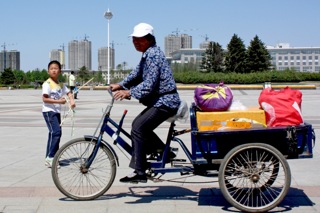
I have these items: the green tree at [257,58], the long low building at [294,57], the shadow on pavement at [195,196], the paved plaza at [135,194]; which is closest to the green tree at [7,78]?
the green tree at [257,58]

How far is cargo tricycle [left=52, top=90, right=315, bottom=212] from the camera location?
518 cm

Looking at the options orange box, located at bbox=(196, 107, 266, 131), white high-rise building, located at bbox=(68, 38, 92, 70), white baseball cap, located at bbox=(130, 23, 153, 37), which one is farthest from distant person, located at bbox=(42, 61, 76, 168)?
white high-rise building, located at bbox=(68, 38, 92, 70)

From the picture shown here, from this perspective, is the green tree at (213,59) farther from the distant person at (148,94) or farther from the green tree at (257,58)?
the distant person at (148,94)

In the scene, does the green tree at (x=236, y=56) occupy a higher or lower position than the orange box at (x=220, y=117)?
higher

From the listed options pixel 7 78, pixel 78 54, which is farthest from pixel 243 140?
pixel 78 54

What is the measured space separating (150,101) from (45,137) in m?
6.33

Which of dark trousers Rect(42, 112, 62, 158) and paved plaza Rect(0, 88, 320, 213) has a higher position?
dark trousers Rect(42, 112, 62, 158)

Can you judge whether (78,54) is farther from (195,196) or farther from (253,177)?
(253,177)

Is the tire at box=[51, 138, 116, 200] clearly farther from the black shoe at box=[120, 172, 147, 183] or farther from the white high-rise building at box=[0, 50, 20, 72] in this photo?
the white high-rise building at box=[0, 50, 20, 72]

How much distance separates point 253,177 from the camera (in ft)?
17.4

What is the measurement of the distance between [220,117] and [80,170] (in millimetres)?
1679

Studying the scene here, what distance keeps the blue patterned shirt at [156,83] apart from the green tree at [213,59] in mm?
82431

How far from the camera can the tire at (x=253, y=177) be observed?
5148mm

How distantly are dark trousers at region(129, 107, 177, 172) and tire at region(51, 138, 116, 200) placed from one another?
0.38 m
